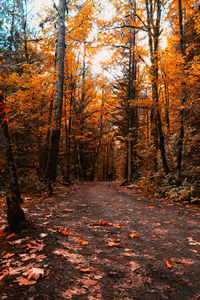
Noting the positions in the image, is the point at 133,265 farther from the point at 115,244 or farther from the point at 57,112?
the point at 57,112

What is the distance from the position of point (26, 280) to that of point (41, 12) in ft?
47.9

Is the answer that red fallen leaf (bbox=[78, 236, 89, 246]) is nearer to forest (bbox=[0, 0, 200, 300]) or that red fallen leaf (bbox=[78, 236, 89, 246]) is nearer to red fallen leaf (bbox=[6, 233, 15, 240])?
forest (bbox=[0, 0, 200, 300])

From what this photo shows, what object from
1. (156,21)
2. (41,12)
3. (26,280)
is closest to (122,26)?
(156,21)

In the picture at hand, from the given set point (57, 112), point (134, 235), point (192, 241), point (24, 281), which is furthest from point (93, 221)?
point (57, 112)

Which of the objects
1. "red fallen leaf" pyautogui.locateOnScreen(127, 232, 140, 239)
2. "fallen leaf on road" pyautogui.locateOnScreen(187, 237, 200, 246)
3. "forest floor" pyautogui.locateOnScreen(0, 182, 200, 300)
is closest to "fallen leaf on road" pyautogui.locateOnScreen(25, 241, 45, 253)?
"forest floor" pyautogui.locateOnScreen(0, 182, 200, 300)

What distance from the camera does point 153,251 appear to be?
2.52 metres

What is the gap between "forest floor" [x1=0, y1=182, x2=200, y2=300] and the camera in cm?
165

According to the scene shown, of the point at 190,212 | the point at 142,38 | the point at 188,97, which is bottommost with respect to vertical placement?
the point at 190,212

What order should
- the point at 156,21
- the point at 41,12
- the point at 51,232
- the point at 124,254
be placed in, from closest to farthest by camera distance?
the point at 124,254, the point at 51,232, the point at 156,21, the point at 41,12

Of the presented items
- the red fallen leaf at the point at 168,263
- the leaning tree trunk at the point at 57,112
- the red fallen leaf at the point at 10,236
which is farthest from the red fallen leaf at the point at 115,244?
the leaning tree trunk at the point at 57,112

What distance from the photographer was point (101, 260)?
226 cm

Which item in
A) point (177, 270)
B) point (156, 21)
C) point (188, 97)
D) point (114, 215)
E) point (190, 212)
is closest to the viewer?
point (177, 270)

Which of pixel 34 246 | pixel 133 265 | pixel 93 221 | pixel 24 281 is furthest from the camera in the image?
pixel 93 221

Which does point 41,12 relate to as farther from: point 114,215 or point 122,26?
point 114,215
